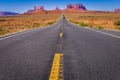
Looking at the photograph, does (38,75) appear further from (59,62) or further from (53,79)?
(59,62)

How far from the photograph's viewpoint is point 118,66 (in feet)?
18.4

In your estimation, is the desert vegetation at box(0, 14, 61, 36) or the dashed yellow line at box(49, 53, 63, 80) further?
the desert vegetation at box(0, 14, 61, 36)

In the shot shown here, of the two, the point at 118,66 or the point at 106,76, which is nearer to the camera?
the point at 106,76

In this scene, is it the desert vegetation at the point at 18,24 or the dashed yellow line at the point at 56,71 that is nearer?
the dashed yellow line at the point at 56,71

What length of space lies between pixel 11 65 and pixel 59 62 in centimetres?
135

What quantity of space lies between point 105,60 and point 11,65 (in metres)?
2.78

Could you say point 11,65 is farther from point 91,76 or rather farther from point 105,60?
point 105,60

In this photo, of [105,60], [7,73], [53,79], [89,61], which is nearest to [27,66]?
[7,73]

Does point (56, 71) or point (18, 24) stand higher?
point (56, 71)

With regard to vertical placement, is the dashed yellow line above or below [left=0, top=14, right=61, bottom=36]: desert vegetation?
above

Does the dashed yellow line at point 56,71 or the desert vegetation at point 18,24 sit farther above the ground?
the dashed yellow line at point 56,71

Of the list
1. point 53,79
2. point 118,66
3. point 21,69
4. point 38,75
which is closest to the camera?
point 53,79

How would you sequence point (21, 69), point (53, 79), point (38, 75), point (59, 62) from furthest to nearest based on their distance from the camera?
point (59, 62)
point (21, 69)
point (38, 75)
point (53, 79)

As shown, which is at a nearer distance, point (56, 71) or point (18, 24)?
point (56, 71)
